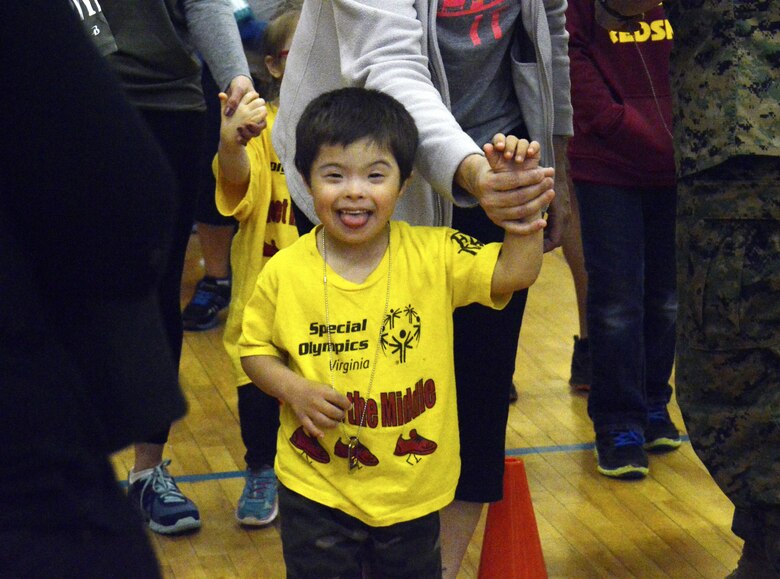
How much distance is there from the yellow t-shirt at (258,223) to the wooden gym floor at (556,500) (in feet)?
1.40

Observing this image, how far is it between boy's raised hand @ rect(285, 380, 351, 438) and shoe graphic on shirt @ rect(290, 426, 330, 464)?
6cm

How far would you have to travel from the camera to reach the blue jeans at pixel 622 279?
3.57 m

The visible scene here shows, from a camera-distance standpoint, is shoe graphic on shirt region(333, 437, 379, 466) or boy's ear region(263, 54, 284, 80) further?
boy's ear region(263, 54, 284, 80)

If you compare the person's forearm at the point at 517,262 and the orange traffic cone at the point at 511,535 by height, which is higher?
the person's forearm at the point at 517,262

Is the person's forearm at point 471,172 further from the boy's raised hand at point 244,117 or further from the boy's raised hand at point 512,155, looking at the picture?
the boy's raised hand at point 244,117

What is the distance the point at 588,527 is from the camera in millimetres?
3293

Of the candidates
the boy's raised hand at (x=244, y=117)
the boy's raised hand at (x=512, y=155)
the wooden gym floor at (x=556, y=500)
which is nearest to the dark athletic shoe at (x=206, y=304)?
the wooden gym floor at (x=556, y=500)

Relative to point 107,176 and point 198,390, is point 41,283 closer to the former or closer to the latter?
point 107,176

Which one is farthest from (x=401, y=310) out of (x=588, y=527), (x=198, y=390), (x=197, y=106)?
(x=198, y=390)

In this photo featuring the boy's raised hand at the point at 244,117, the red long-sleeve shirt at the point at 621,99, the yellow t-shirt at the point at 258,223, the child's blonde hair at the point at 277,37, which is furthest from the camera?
the red long-sleeve shirt at the point at 621,99

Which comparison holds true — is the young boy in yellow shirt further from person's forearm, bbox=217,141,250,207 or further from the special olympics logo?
person's forearm, bbox=217,141,250,207

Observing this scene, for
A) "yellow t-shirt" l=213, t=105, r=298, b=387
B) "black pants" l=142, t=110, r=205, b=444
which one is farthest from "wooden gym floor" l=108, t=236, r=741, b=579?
"yellow t-shirt" l=213, t=105, r=298, b=387

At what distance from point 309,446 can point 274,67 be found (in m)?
1.37

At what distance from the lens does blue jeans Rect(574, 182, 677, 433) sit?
11.7ft
